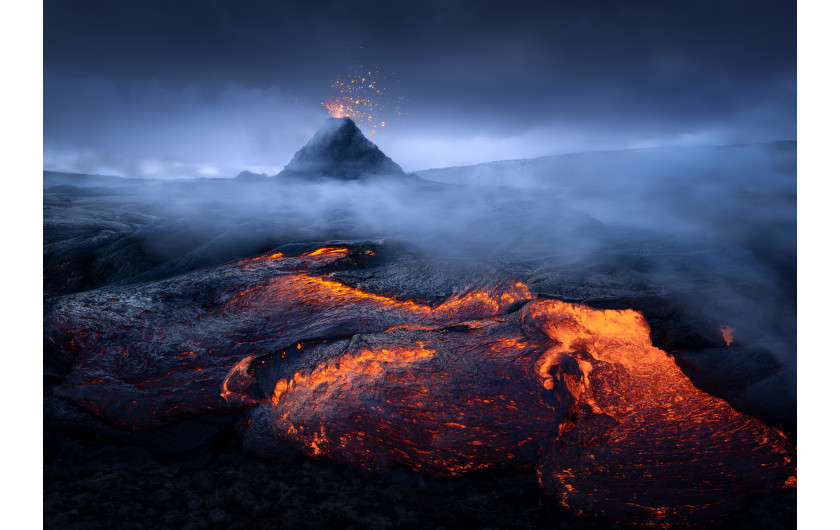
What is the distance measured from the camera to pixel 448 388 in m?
2.50

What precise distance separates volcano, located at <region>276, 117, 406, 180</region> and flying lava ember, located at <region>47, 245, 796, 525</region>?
12488 millimetres

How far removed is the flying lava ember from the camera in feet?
6.86

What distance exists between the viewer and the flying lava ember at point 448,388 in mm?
2092

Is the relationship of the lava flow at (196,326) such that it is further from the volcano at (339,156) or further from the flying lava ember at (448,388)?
the volcano at (339,156)

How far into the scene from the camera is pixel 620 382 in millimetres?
2541

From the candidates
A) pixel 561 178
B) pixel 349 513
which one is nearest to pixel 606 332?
pixel 349 513

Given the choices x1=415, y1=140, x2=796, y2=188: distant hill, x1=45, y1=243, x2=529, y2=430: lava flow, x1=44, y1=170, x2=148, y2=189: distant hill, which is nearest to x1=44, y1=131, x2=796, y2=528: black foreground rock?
x1=45, y1=243, x2=529, y2=430: lava flow

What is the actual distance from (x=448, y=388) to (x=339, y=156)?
581 inches

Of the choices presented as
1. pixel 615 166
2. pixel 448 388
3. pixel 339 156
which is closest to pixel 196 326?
Answer: pixel 448 388

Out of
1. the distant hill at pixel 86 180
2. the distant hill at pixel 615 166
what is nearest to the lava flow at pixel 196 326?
the distant hill at pixel 615 166

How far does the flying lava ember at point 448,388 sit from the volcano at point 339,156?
41.0ft

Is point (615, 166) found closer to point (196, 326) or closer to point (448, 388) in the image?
point (448, 388)

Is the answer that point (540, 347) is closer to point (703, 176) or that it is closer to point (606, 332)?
point (606, 332)

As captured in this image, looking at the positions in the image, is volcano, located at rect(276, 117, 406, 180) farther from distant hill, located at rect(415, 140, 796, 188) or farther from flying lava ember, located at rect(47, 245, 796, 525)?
flying lava ember, located at rect(47, 245, 796, 525)
